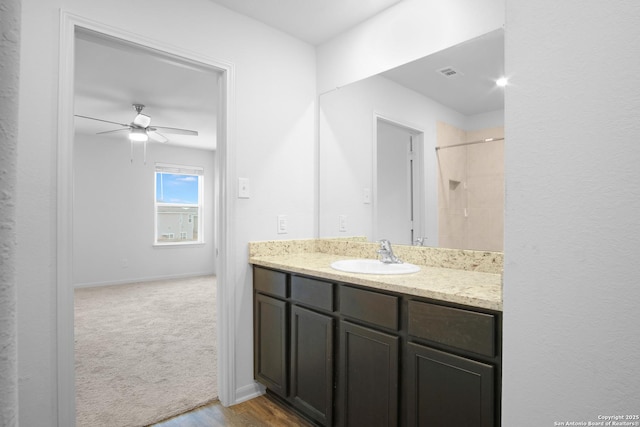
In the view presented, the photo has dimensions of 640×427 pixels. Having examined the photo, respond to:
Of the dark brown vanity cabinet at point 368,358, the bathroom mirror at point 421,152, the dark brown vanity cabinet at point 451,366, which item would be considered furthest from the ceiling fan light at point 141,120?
the dark brown vanity cabinet at point 451,366

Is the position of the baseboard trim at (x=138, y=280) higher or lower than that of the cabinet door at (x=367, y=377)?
lower

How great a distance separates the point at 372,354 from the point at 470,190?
972 millimetres

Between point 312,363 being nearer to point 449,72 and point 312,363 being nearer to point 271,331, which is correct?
point 271,331

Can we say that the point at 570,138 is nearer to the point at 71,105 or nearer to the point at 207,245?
the point at 71,105

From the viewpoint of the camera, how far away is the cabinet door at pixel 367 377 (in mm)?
1488

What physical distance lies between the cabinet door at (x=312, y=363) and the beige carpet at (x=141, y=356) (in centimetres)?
68

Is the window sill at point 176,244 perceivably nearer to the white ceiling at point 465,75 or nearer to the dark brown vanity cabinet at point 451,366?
the white ceiling at point 465,75

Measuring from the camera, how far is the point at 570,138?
0.83m

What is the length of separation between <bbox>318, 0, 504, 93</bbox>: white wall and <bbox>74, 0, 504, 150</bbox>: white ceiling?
2.1 inches

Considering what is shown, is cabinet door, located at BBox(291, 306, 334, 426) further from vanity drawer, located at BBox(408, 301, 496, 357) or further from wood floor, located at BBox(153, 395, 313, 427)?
vanity drawer, located at BBox(408, 301, 496, 357)

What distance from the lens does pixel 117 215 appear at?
5871 millimetres

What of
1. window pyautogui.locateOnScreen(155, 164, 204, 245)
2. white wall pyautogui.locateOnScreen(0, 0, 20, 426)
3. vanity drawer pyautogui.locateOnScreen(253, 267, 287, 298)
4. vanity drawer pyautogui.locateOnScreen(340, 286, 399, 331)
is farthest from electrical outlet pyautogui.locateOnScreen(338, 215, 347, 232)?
window pyautogui.locateOnScreen(155, 164, 204, 245)

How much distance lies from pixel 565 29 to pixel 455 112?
1.12 metres

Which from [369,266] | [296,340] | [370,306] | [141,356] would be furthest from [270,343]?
[141,356]
